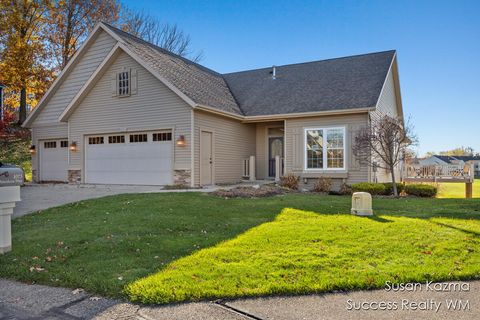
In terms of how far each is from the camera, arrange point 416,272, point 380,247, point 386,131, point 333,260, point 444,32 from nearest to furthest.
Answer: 1. point 416,272
2. point 333,260
3. point 380,247
4. point 386,131
5. point 444,32

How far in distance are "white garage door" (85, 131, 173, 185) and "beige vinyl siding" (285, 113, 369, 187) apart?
15.4 feet

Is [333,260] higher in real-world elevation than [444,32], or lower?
lower

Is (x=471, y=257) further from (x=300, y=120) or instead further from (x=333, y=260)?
(x=300, y=120)

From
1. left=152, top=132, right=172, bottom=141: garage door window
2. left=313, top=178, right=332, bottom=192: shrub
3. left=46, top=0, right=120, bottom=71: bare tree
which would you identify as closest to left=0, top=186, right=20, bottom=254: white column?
left=152, top=132, right=172, bottom=141: garage door window

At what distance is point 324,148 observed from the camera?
14.0m

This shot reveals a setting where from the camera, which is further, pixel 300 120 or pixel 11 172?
pixel 300 120

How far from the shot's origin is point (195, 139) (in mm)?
13039

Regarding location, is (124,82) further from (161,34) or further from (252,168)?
(161,34)

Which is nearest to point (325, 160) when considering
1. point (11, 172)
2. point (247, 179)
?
point (247, 179)

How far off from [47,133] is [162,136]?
7.18m

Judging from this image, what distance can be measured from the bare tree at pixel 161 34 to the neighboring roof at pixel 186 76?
16.8 m

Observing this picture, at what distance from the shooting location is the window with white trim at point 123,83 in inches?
566

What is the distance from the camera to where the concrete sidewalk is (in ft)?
10.4

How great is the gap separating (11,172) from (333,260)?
4.55 metres
